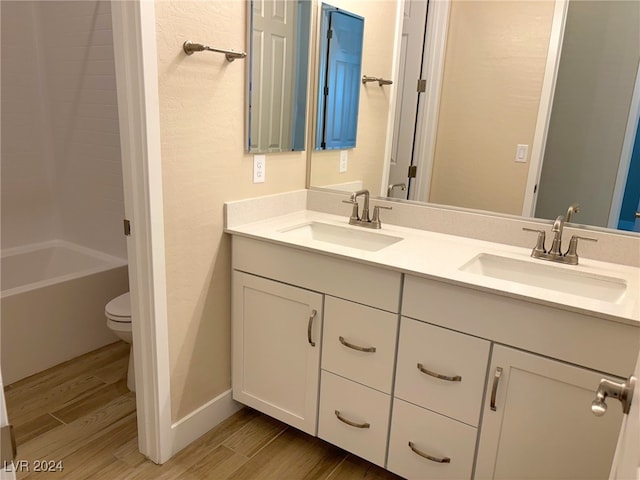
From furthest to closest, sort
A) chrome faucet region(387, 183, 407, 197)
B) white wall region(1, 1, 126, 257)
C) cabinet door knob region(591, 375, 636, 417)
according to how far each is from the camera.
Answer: white wall region(1, 1, 126, 257)
chrome faucet region(387, 183, 407, 197)
cabinet door knob region(591, 375, 636, 417)

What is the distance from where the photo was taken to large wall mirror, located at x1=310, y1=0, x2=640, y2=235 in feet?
5.55

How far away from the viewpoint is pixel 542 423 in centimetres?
→ 141

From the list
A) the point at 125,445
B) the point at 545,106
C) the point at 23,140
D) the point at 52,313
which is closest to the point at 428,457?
the point at 125,445

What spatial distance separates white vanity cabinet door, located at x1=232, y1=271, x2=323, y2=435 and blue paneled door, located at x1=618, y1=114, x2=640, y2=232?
3.58 feet

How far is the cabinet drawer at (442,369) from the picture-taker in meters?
1.50

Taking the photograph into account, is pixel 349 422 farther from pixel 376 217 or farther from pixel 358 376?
pixel 376 217

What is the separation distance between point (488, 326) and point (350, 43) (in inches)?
56.7

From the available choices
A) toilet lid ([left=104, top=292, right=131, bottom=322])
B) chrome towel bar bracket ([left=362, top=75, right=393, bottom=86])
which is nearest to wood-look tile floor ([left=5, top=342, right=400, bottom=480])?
toilet lid ([left=104, top=292, right=131, bottom=322])

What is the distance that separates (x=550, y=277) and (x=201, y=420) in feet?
4.83

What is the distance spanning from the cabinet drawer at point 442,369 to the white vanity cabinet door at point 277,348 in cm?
36

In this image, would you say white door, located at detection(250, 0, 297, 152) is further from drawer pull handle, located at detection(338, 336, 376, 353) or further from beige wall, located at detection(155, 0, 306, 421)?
drawer pull handle, located at detection(338, 336, 376, 353)

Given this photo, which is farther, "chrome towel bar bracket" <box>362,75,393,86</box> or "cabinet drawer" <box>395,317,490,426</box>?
"chrome towel bar bracket" <box>362,75,393,86</box>

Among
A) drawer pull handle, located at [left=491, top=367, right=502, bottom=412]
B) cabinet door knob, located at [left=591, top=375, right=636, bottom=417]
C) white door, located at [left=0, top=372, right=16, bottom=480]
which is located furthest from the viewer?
drawer pull handle, located at [left=491, top=367, right=502, bottom=412]

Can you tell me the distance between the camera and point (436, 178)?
6.70 feet
